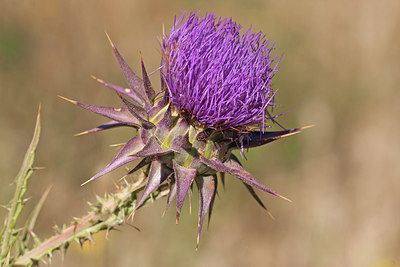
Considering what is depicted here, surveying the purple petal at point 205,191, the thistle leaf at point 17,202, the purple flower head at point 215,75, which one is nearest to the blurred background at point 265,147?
the thistle leaf at point 17,202

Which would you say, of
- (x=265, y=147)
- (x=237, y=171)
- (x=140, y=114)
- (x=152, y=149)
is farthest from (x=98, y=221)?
(x=265, y=147)

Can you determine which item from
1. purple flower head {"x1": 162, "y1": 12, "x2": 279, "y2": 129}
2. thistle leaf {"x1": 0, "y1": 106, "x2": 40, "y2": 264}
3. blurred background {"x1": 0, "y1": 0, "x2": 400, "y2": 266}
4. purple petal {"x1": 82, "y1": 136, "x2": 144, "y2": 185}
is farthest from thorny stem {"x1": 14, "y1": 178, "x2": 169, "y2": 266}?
blurred background {"x1": 0, "y1": 0, "x2": 400, "y2": 266}

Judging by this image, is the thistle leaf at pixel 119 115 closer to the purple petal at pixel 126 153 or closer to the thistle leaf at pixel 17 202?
the purple petal at pixel 126 153

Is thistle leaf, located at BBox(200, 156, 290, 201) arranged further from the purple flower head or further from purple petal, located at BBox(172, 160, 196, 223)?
the purple flower head

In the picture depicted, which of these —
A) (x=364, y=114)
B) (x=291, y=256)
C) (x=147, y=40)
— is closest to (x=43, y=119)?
(x=147, y=40)

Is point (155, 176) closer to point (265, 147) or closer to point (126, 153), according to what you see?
point (126, 153)

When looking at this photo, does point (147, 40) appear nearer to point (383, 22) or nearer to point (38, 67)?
point (38, 67)

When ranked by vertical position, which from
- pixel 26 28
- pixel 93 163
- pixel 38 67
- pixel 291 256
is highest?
pixel 26 28
